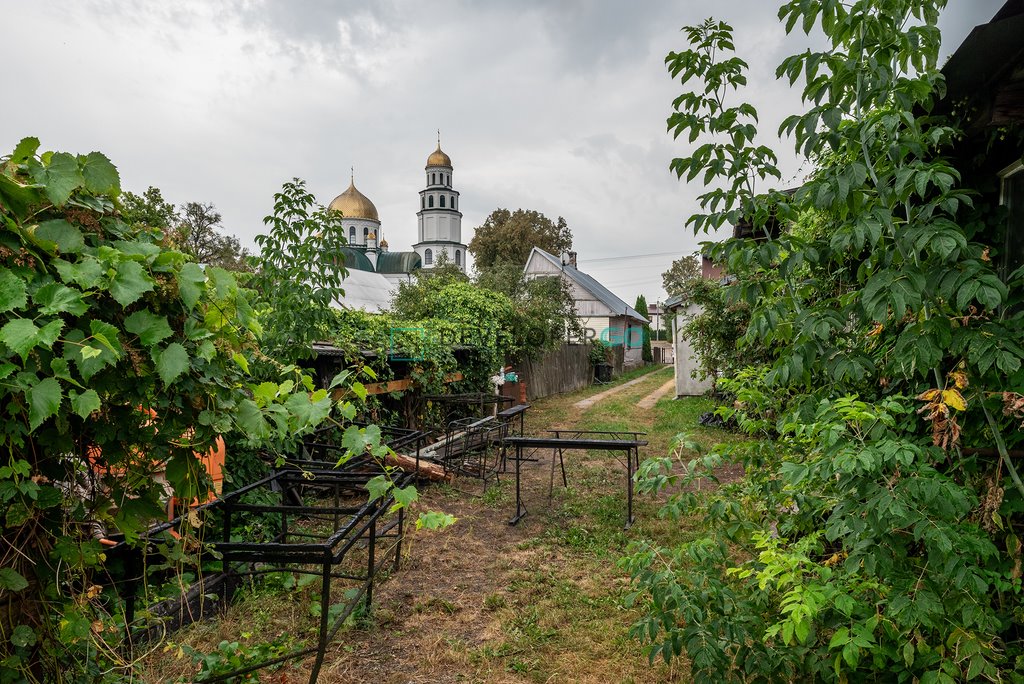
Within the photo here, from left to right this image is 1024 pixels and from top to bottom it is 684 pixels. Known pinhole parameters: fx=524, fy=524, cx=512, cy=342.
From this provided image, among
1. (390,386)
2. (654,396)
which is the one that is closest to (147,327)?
(390,386)

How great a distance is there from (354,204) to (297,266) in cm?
5843

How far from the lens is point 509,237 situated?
3609 cm

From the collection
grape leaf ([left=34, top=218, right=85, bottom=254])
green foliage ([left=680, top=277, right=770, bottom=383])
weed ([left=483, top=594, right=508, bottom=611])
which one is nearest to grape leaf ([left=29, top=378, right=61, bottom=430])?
grape leaf ([left=34, top=218, right=85, bottom=254])

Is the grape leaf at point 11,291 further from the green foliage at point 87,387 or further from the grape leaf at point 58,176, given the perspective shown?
the grape leaf at point 58,176

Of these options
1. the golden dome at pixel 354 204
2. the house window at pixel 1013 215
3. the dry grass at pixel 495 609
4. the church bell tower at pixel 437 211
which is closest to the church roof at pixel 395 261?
the church bell tower at pixel 437 211

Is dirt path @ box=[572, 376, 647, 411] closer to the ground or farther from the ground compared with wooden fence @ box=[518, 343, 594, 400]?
closer to the ground

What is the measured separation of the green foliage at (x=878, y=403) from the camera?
1961mm

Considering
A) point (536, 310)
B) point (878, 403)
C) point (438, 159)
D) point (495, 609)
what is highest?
point (438, 159)

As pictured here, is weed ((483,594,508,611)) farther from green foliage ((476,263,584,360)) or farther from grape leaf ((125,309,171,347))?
green foliage ((476,263,584,360))

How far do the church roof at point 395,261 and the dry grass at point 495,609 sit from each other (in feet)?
195

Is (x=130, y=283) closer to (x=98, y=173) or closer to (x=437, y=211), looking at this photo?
(x=98, y=173)

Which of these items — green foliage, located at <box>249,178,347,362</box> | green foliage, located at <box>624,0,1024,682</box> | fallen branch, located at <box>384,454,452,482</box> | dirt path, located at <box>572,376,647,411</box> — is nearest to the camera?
green foliage, located at <box>624,0,1024,682</box>

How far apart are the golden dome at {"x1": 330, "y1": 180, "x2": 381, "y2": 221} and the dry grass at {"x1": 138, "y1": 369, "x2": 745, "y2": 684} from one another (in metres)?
57.7

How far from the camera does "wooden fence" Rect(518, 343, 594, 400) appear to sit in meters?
17.1
